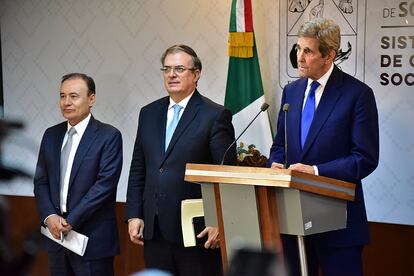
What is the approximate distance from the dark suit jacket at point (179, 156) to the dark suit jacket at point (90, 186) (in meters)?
0.34

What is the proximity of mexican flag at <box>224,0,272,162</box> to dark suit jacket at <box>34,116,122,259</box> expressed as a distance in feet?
3.06

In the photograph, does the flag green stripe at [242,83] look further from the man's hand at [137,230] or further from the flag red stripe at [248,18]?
the man's hand at [137,230]

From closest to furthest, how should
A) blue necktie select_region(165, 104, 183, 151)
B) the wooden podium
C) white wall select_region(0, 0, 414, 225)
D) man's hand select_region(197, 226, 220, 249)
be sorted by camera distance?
the wooden podium
man's hand select_region(197, 226, 220, 249)
blue necktie select_region(165, 104, 183, 151)
white wall select_region(0, 0, 414, 225)

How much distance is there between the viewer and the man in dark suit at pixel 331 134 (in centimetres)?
321

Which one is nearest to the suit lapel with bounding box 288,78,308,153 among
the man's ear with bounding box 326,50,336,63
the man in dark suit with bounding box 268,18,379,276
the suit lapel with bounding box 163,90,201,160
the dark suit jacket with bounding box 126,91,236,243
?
the man in dark suit with bounding box 268,18,379,276

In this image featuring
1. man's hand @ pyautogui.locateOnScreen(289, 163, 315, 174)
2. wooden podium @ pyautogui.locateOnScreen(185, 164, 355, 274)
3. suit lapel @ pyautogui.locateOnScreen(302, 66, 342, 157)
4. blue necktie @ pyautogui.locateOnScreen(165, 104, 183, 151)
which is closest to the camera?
wooden podium @ pyautogui.locateOnScreen(185, 164, 355, 274)

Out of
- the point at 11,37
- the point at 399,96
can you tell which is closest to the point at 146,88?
the point at 11,37

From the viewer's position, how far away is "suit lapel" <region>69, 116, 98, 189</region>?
392 centimetres

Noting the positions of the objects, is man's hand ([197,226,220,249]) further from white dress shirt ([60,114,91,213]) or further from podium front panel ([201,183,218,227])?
white dress shirt ([60,114,91,213])

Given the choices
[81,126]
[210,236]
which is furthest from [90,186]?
[210,236]

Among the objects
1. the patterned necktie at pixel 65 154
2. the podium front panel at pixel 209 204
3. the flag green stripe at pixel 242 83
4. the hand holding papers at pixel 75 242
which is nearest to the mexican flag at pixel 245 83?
the flag green stripe at pixel 242 83

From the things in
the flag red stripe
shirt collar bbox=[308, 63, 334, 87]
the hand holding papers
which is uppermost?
the flag red stripe

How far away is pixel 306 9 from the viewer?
449 cm

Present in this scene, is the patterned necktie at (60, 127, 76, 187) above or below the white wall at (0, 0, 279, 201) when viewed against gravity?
below
